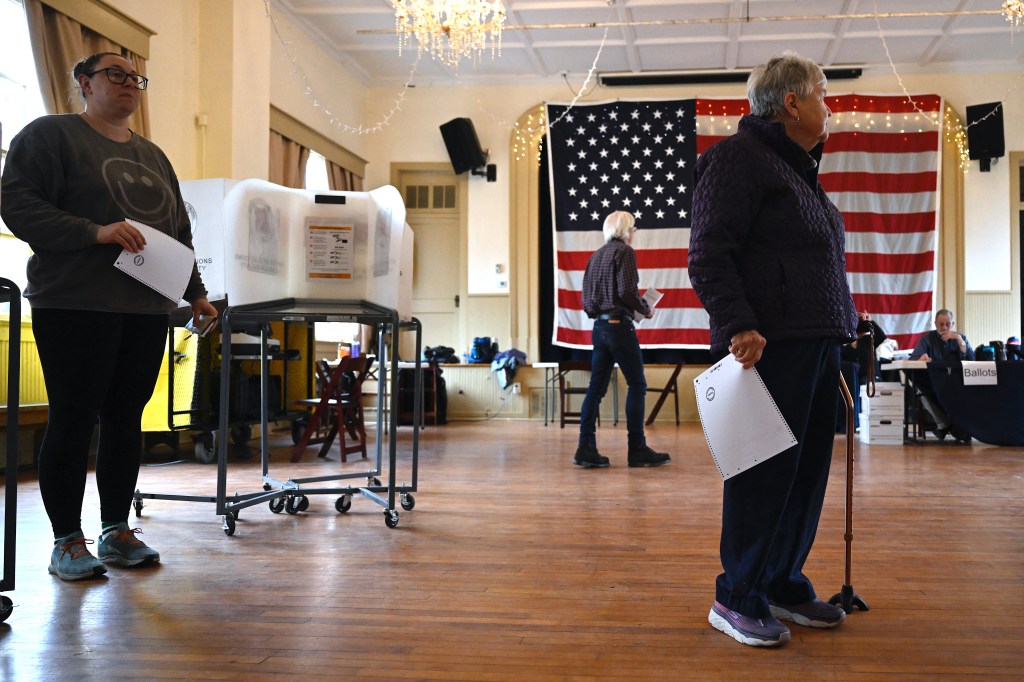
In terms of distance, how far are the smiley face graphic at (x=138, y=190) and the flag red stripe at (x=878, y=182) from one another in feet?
25.5

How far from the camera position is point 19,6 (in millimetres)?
5016

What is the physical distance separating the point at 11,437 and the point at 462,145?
776 centimetres

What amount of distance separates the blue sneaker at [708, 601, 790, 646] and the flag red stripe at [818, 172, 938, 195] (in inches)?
312

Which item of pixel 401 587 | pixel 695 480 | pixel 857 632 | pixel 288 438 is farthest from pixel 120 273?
pixel 288 438

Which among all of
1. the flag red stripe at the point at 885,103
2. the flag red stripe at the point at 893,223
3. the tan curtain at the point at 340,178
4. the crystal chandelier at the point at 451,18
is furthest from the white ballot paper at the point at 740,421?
the flag red stripe at the point at 885,103

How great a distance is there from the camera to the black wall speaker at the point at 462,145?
30.6 feet

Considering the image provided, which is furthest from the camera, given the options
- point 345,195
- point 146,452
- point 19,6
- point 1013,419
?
point 1013,419

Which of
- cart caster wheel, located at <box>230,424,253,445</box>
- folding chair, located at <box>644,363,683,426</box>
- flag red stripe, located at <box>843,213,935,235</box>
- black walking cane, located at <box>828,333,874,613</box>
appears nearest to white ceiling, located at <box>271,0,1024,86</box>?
flag red stripe, located at <box>843,213,935,235</box>

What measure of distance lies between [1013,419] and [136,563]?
6.08 metres

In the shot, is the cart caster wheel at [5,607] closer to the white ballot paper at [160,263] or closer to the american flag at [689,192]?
the white ballot paper at [160,263]

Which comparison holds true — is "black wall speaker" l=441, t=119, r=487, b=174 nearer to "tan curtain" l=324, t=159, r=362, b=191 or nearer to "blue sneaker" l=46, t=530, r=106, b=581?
"tan curtain" l=324, t=159, r=362, b=191

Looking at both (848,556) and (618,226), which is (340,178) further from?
(848,556)

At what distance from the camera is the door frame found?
31.6 ft

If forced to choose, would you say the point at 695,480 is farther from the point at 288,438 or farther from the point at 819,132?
the point at 288,438
